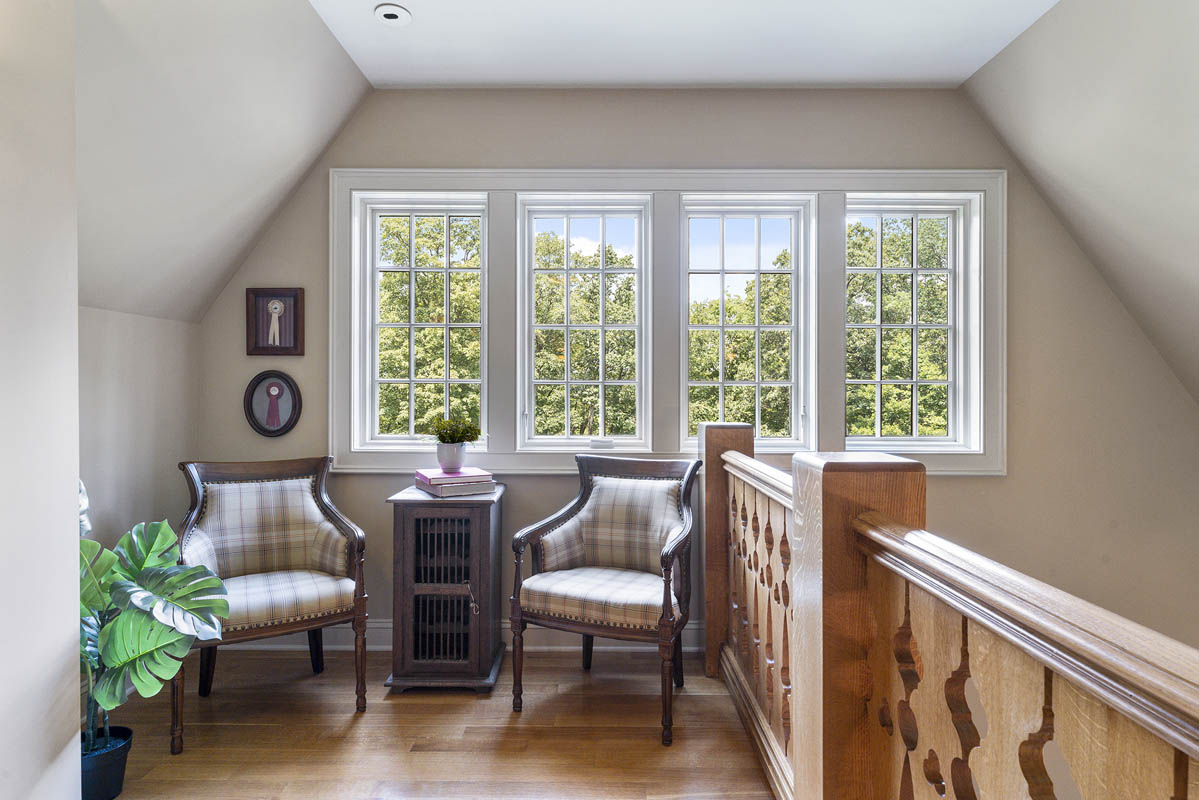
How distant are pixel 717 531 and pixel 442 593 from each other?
3.89 ft

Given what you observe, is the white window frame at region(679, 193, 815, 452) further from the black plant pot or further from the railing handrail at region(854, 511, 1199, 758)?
the black plant pot

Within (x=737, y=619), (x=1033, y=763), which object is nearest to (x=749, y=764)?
(x=737, y=619)

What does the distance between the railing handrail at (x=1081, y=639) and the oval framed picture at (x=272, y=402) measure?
2898 millimetres

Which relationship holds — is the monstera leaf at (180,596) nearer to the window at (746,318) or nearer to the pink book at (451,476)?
the pink book at (451,476)

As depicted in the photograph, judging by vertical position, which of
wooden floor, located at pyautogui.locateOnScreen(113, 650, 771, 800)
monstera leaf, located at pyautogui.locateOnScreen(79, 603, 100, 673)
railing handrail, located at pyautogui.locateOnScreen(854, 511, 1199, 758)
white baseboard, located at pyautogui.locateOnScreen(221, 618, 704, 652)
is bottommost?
wooden floor, located at pyautogui.locateOnScreen(113, 650, 771, 800)

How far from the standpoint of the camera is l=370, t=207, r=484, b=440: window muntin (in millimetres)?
3277

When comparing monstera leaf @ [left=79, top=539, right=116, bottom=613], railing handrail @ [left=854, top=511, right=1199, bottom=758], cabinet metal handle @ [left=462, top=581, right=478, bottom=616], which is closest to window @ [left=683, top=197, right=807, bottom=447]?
cabinet metal handle @ [left=462, top=581, right=478, bottom=616]

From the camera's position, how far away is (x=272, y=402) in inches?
123

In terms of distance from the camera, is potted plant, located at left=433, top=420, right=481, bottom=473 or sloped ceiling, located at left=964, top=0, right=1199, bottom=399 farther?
potted plant, located at left=433, top=420, right=481, bottom=473

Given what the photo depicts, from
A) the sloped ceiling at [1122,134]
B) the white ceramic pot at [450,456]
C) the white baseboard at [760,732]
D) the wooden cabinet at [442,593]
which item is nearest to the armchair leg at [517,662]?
the wooden cabinet at [442,593]

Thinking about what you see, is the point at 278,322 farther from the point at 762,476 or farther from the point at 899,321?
the point at 899,321

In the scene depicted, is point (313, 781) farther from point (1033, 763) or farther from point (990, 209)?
point (990, 209)

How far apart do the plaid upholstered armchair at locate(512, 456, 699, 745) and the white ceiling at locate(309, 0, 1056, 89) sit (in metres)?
1.76

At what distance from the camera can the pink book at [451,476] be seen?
2709 millimetres
